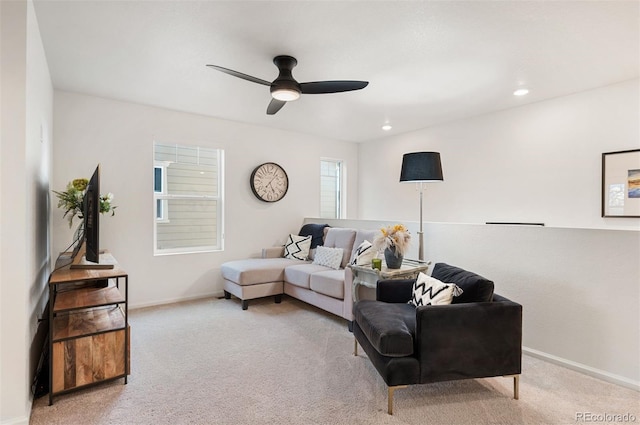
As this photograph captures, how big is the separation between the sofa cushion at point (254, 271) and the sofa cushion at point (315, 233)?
0.43m

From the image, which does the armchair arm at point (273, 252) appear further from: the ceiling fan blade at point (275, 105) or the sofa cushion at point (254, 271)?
the ceiling fan blade at point (275, 105)

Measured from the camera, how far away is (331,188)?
6.18 metres

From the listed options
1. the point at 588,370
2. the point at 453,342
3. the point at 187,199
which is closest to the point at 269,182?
the point at 187,199

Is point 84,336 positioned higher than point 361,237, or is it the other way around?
point 361,237

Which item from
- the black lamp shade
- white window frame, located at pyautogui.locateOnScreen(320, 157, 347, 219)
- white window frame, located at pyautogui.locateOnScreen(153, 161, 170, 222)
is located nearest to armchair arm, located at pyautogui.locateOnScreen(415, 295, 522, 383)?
the black lamp shade

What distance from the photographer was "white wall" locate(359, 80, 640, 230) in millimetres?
3318

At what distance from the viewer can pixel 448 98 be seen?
375 cm

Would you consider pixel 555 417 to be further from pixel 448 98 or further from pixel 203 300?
pixel 203 300

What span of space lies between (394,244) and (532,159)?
227 cm

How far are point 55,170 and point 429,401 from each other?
13.8ft

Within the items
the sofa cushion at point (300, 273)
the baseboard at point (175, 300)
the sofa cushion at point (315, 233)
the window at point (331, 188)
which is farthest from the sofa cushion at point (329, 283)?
the window at point (331, 188)

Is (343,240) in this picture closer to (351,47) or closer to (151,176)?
(351,47)

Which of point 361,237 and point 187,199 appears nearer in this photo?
point 361,237
